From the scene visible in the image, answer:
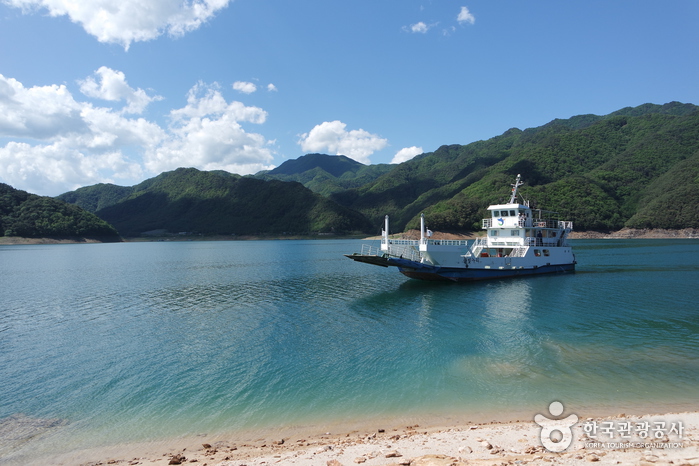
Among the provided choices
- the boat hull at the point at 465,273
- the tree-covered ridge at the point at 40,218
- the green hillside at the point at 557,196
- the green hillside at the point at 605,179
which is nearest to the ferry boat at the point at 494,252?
the boat hull at the point at 465,273

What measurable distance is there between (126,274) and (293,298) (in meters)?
25.3

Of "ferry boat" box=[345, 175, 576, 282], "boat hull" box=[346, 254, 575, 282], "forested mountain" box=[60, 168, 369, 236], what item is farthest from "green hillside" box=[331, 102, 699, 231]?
"boat hull" box=[346, 254, 575, 282]

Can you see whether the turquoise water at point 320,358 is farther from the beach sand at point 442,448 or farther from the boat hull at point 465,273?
the boat hull at point 465,273

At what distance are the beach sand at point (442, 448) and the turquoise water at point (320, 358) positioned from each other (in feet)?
2.48

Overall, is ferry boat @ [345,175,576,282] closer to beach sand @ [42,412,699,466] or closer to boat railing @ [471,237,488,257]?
boat railing @ [471,237,488,257]

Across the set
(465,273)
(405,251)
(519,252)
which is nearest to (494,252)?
(519,252)

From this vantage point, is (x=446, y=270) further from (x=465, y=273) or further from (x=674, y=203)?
(x=674, y=203)

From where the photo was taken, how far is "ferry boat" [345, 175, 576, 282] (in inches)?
1189

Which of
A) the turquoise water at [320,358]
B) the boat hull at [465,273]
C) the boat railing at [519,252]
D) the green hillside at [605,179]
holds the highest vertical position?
the green hillside at [605,179]

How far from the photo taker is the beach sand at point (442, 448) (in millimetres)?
6258

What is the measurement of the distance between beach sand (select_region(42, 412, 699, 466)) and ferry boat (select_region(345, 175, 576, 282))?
1918 centimetres

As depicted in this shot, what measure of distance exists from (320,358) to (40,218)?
136 meters

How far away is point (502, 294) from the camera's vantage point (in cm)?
2731

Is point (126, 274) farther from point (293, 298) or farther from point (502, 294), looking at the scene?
point (502, 294)
